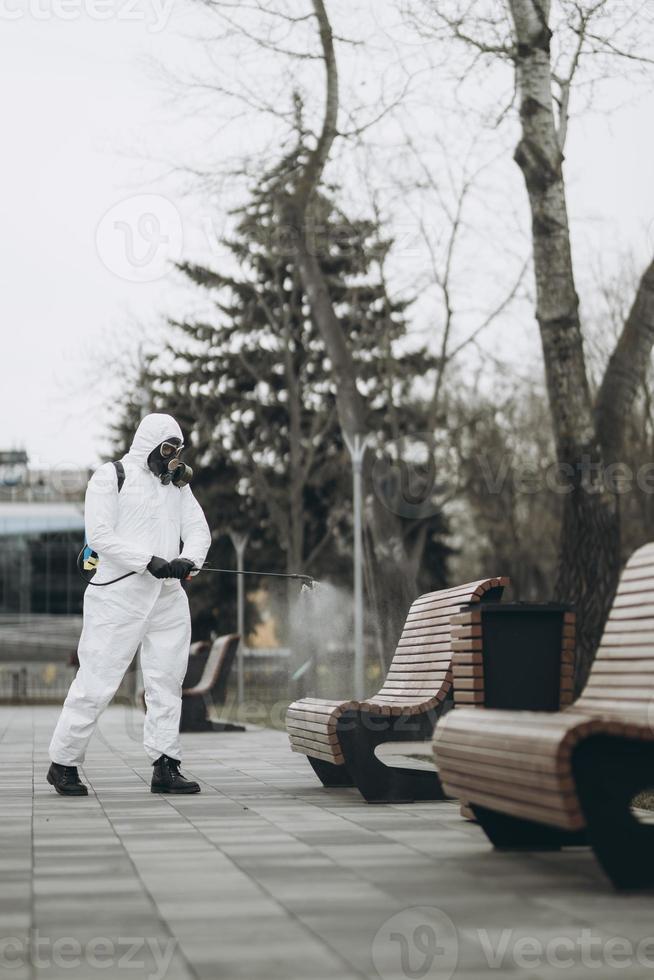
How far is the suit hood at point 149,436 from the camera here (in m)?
9.20

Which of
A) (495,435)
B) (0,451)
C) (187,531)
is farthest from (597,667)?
(0,451)

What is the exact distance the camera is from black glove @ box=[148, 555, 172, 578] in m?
8.80

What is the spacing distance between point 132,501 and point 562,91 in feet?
30.5

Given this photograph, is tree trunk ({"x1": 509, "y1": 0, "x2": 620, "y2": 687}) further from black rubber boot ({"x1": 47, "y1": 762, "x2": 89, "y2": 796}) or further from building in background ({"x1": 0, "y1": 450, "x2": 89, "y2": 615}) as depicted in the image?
building in background ({"x1": 0, "y1": 450, "x2": 89, "y2": 615})

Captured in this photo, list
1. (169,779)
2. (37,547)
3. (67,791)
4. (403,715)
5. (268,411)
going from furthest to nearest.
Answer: (37,547)
(268,411)
(169,779)
(67,791)
(403,715)

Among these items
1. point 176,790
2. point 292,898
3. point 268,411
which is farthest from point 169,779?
point 268,411

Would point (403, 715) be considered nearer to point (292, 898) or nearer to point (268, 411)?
point (292, 898)

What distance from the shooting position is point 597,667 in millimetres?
6207

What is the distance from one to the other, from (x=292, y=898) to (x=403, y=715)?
2998mm

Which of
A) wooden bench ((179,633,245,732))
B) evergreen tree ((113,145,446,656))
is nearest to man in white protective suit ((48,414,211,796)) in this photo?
wooden bench ((179,633,245,732))

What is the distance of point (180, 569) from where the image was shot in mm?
8828

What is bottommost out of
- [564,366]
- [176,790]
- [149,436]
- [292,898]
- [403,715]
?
[176,790]

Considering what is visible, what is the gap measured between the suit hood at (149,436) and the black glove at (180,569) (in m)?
0.70

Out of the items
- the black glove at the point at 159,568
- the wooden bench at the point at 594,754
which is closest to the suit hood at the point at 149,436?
the black glove at the point at 159,568
